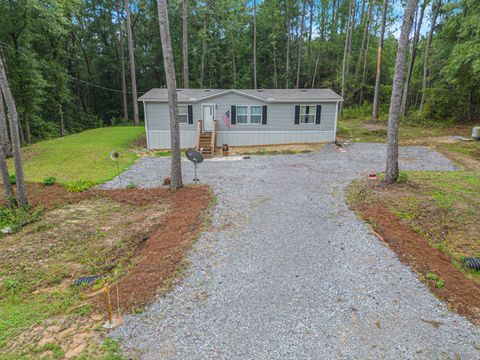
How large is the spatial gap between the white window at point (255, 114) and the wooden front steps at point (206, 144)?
265 cm

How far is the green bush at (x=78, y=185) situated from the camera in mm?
9883

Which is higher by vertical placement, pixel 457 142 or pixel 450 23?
pixel 450 23

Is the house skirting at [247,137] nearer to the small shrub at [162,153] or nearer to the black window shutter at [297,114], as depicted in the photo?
the black window shutter at [297,114]

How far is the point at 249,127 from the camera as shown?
55.5 ft

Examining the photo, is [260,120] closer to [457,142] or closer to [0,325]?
[457,142]

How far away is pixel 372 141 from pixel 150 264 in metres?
15.7

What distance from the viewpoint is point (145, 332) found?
3.65m

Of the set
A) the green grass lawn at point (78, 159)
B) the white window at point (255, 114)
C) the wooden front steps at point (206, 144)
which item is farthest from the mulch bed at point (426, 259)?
the white window at point (255, 114)

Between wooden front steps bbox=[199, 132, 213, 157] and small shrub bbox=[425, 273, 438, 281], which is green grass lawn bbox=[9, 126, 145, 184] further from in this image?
small shrub bbox=[425, 273, 438, 281]

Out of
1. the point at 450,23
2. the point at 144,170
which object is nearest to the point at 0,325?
the point at 144,170

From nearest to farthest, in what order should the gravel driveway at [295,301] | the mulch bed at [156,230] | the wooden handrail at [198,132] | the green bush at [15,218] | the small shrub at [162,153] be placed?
1. the gravel driveway at [295,301]
2. the mulch bed at [156,230]
3. the green bush at [15,218]
4. the small shrub at [162,153]
5. the wooden handrail at [198,132]

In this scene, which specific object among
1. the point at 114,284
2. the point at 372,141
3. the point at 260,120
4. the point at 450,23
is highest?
the point at 450,23

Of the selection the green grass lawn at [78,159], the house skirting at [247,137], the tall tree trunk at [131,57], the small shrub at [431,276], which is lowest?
the small shrub at [431,276]

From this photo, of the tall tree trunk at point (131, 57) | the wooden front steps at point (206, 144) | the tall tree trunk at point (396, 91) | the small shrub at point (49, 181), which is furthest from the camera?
the tall tree trunk at point (131, 57)
